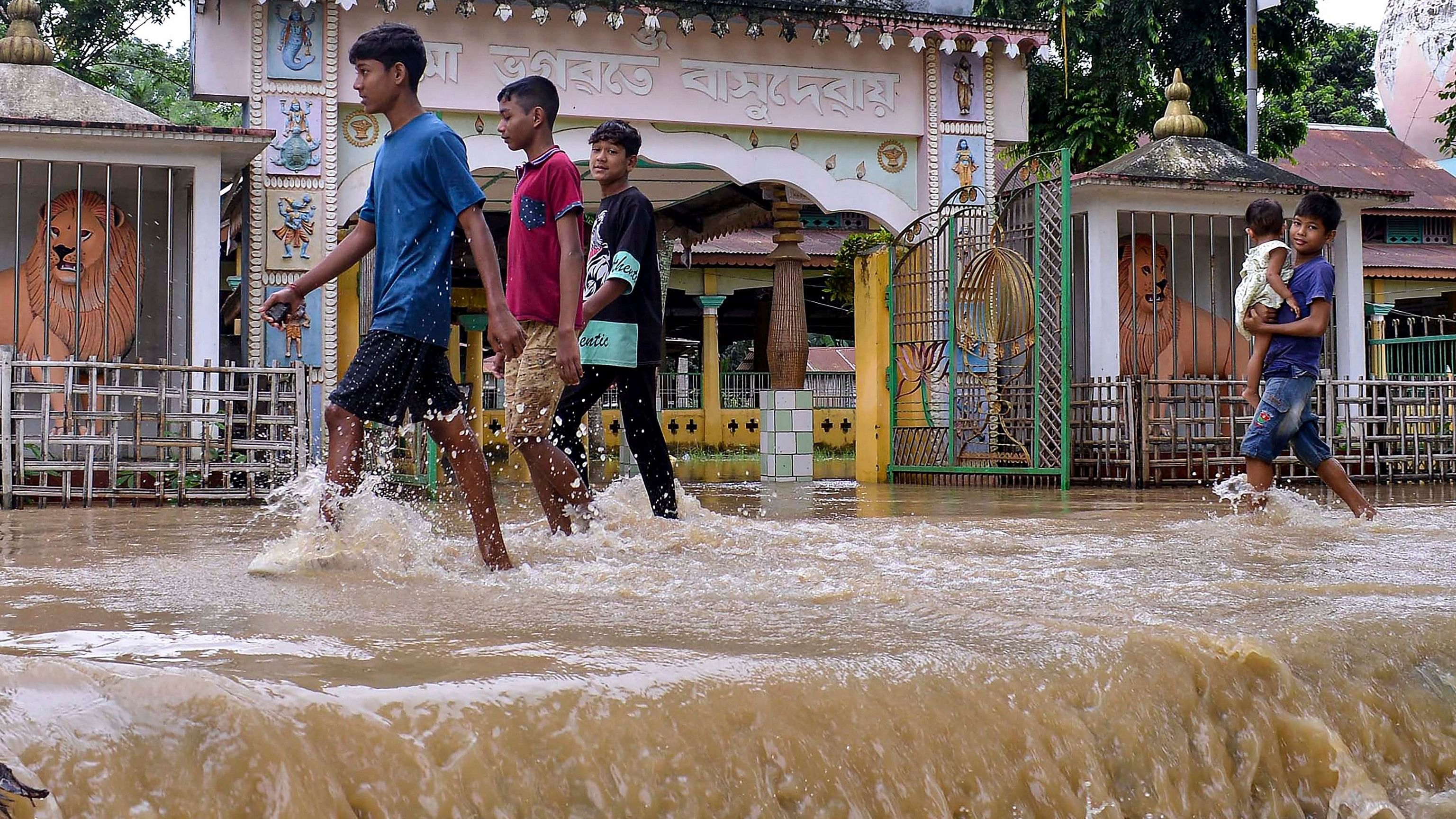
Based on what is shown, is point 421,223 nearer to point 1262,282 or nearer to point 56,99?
point 1262,282

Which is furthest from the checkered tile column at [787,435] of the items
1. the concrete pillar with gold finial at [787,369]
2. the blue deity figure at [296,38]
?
the blue deity figure at [296,38]

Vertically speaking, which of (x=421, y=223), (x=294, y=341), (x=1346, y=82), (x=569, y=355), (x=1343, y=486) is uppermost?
(x=1346, y=82)

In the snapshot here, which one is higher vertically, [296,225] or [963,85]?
[963,85]

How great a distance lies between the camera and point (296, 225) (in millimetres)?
10844

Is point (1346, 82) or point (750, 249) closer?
point (750, 249)

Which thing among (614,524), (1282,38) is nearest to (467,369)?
(1282,38)

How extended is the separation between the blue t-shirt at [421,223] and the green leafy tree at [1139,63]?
15.0 meters

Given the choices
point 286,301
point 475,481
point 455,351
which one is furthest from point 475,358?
point 475,481

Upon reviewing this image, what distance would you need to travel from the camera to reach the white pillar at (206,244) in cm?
996

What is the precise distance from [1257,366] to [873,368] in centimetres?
645

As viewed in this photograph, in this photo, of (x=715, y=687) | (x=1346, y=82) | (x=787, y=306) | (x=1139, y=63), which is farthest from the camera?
(x=1346, y=82)

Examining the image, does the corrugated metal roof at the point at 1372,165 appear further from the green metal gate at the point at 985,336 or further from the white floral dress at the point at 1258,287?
the white floral dress at the point at 1258,287

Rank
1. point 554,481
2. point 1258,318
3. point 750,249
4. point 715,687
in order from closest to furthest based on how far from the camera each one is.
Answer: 1. point 715,687
2. point 554,481
3. point 1258,318
4. point 750,249

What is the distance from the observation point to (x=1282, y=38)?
18.9 meters
